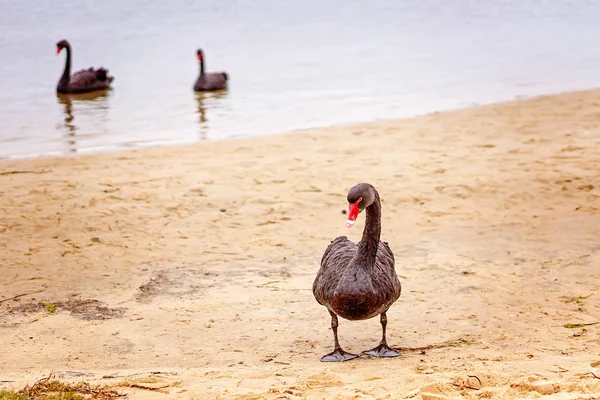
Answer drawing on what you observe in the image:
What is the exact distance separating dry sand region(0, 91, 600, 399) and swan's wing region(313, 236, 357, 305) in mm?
411

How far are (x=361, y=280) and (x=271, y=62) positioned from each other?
15429 millimetres

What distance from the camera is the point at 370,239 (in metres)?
5.31

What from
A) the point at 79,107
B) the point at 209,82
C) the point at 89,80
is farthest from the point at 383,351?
the point at 89,80

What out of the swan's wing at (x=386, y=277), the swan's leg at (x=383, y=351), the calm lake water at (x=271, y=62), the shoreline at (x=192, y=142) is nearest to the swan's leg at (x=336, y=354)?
the swan's leg at (x=383, y=351)

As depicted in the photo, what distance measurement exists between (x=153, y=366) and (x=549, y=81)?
13.0m

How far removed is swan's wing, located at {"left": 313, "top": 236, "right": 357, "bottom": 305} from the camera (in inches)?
208

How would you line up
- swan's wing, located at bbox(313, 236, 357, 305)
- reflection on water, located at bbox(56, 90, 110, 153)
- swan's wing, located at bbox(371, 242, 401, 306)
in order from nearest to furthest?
swan's wing, located at bbox(371, 242, 401, 306), swan's wing, located at bbox(313, 236, 357, 305), reflection on water, located at bbox(56, 90, 110, 153)

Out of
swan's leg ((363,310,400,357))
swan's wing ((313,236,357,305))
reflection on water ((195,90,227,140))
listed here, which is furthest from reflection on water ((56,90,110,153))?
swan's leg ((363,310,400,357))

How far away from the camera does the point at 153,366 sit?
5230 millimetres

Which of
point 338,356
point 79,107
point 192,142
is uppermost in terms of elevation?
point 338,356

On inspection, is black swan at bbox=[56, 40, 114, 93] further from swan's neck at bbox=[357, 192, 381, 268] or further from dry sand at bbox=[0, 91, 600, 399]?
Result: swan's neck at bbox=[357, 192, 381, 268]

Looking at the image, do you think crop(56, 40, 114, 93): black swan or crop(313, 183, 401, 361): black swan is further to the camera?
crop(56, 40, 114, 93): black swan

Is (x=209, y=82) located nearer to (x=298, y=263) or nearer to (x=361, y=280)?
(x=298, y=263)

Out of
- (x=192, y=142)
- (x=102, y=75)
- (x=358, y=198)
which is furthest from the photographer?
(x=102, y=75)
